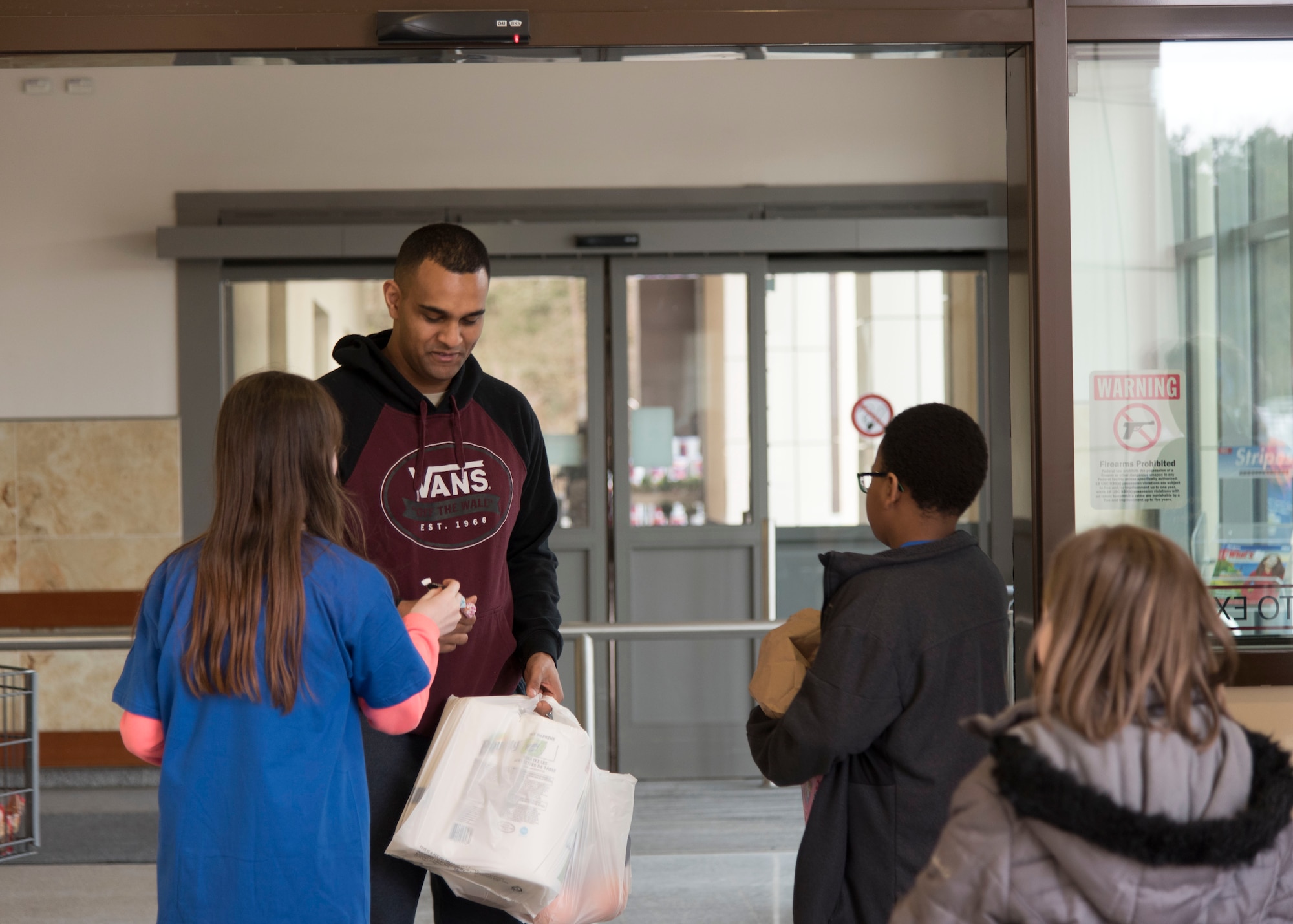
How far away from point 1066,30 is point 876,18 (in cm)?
34

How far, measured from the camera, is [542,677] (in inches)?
82.0

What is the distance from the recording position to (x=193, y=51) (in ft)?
6.66

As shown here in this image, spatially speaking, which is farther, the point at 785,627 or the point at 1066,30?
the point at 1066,30

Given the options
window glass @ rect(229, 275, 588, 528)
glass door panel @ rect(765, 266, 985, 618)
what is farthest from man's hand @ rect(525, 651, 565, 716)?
glass door panel @ rect(765, 266, 985, 618)

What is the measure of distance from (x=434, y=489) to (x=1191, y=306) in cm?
143

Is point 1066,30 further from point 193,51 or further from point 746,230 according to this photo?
point 746,230

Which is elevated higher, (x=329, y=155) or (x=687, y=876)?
(x=329, y=155)

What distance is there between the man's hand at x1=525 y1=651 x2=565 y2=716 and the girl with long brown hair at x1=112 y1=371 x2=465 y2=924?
405mm

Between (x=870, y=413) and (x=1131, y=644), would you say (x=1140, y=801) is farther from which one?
(x=870, y=413)

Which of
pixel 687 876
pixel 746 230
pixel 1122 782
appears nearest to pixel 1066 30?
pixel 1122 782

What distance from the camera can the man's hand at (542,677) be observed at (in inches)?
81.7

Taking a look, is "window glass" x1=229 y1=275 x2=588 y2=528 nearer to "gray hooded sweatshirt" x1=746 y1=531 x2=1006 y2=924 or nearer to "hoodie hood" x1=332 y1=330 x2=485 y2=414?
"hoodie hood" x1=332 y1=330 x2=485 y2=414

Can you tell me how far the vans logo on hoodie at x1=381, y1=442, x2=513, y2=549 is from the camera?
206 centimetres

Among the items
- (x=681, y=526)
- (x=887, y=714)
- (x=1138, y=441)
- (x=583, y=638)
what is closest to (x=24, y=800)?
(x=583, y=638)
